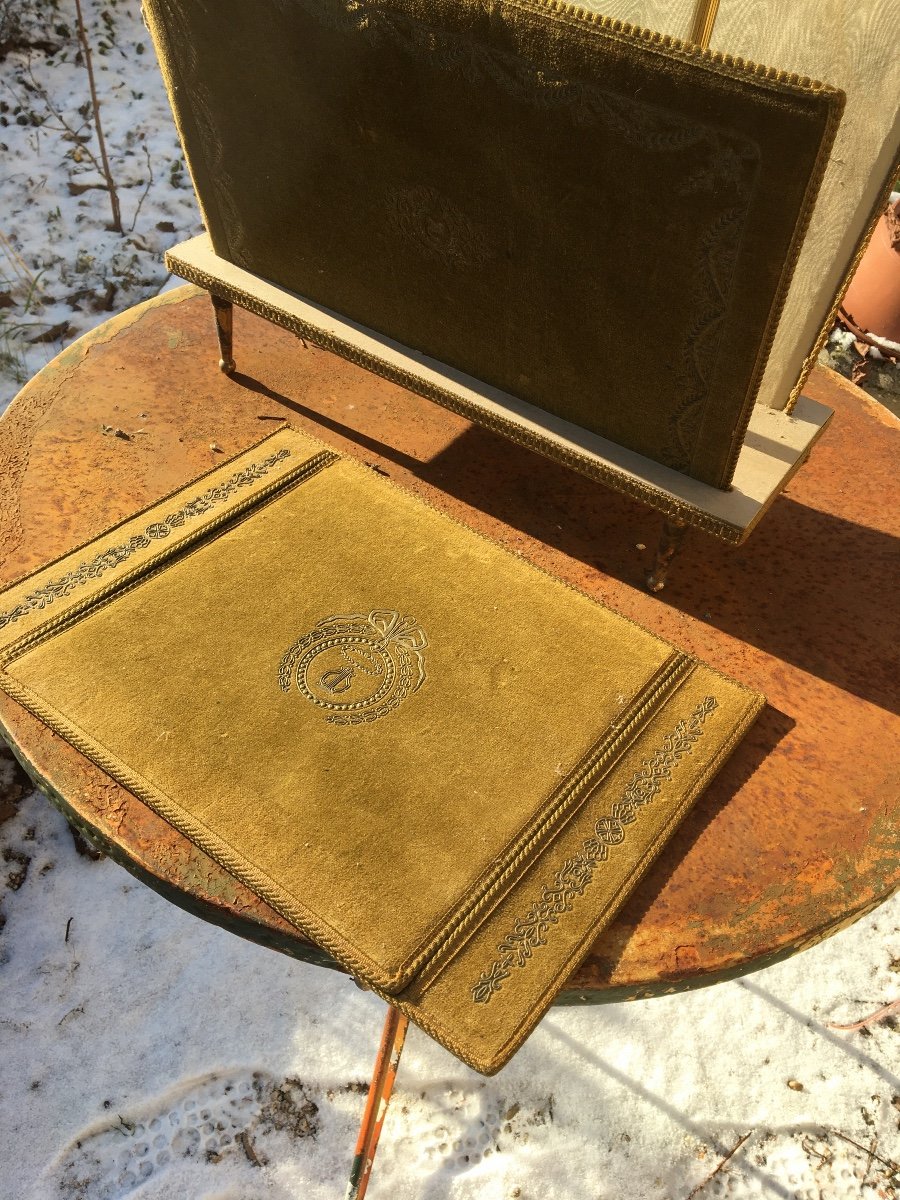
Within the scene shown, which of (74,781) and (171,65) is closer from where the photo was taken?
(74,781)

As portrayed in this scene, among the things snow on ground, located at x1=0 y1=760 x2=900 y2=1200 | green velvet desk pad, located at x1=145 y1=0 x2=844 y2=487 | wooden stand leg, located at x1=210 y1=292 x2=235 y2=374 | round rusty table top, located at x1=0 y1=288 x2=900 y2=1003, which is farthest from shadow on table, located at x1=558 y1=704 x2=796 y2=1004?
wooden stand leg, located at x1=210 y1=292 x2=235 y2=374

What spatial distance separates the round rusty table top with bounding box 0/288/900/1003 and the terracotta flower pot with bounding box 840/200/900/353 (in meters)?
1.79

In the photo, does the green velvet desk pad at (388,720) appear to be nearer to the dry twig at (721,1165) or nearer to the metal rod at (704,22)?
the metal rod at (704,22)

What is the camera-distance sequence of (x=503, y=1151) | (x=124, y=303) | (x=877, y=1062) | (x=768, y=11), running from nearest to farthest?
1. (x=768, y=11)
2. (x=503, y=1151)
3. (x=877, y=1062)
4. (x=124, y=303)

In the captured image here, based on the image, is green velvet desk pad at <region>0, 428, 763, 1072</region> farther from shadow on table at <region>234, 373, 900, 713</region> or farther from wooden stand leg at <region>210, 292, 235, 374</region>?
wooden stand leg at <region>210, 292, 235, 374</region>

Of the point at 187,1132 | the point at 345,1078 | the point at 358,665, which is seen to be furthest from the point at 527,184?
the point at 187,1132

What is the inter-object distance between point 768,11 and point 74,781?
147 centimetres

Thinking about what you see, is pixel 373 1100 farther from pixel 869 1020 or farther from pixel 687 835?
pixel 869 1020

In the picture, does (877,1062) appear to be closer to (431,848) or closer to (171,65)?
(431,848)

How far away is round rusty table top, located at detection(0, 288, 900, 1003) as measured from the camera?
120cm

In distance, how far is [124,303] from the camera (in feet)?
11.1

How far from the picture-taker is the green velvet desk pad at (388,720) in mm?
1110

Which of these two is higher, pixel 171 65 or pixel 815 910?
pixel 171 65

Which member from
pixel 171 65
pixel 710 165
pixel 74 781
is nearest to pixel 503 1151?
pixel 74 781
